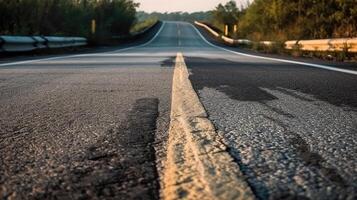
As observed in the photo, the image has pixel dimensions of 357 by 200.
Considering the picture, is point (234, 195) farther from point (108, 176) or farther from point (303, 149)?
point (303, 149)

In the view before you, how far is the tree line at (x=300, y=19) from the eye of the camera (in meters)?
20.8

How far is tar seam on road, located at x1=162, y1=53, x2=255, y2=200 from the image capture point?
1.40 metres

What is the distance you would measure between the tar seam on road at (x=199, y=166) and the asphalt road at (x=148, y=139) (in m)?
0.05

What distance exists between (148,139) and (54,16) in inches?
959

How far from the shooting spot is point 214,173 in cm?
157

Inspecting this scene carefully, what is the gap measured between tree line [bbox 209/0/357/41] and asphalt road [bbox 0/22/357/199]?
14.2 metres

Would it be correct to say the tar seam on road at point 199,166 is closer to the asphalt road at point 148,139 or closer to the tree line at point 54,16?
the asphalt road at point 148,139

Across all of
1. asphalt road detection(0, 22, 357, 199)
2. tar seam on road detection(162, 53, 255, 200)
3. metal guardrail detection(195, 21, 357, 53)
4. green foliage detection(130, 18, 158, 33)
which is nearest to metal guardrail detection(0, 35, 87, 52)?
metal guardrail detection(195, 21, 357, 53)

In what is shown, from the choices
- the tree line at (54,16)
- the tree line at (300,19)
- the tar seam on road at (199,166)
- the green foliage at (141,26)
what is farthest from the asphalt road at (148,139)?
the green foliage at (141,26)

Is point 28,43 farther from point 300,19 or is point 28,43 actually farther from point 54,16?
point 300,19

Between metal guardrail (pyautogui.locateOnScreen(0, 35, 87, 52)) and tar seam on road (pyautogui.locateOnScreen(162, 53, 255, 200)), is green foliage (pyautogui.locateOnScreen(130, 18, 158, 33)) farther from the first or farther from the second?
tar seam on road (pyautogui.locateOnScreen(162, 53, 255, 200))

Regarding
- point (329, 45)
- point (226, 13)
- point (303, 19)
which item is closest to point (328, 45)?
point (329, 45)

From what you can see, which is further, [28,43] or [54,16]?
[54,16]

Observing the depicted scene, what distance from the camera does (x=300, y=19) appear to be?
25406mm
